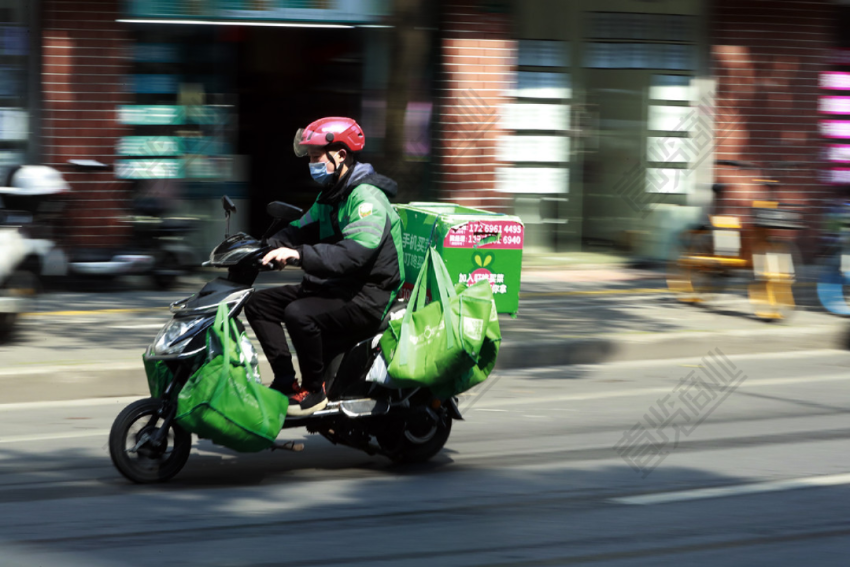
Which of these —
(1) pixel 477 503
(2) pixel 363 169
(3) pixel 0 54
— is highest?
(3) pixel 0 54

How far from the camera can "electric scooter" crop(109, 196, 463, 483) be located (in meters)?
5.04

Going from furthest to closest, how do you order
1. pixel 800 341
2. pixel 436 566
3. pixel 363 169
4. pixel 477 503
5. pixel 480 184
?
pixel 480 184 < pixel 800 341 < pixel 363 169 < pixel 477 503 < pixel 436 566

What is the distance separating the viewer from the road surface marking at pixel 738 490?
5.13m

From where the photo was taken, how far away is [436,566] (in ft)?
13.7

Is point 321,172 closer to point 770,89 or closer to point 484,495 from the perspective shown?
point 484,495

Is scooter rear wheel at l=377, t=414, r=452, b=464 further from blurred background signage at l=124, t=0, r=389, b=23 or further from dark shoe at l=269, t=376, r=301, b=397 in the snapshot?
blurred background signage at l=124, t=0, r=389, b=23

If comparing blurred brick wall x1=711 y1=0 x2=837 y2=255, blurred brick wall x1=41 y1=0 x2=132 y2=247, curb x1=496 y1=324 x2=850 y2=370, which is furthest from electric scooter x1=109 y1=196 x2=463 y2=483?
blurred brick wall x1=711 y1=0 x2=837 y2=255

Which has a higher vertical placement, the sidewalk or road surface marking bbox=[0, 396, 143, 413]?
the sidewalk

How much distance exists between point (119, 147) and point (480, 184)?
13.3ft

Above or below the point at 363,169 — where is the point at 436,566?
below

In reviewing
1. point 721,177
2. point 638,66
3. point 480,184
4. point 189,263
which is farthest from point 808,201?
point 189,263

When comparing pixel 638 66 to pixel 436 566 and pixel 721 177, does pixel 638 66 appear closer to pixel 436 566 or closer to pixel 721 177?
pixel 721 177

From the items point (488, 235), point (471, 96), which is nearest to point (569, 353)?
point (488, 235)

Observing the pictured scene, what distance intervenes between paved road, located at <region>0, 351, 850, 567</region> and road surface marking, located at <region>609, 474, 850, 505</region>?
2 centimetres
